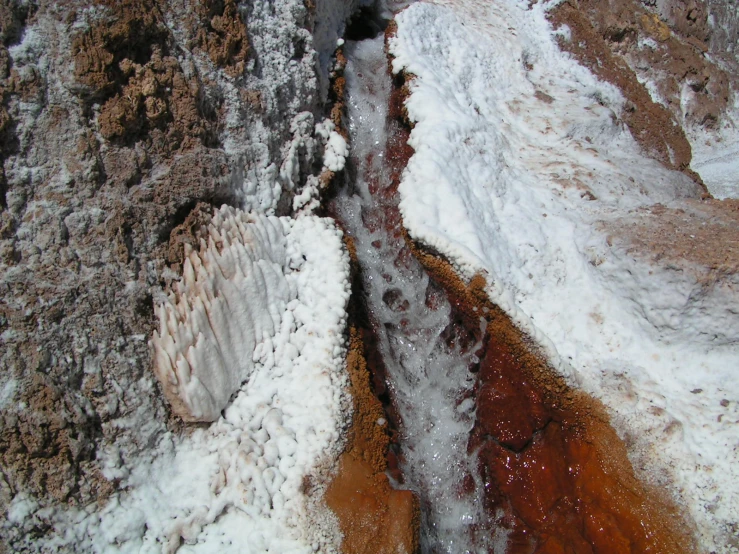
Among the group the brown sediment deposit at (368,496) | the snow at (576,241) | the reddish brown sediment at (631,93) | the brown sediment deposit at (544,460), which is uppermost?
the reddish brown sediment at (631,93)

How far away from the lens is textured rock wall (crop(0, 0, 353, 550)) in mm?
2441

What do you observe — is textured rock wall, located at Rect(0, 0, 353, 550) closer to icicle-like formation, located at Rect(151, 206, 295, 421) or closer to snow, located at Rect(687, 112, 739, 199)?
icicle-like formation, located at Rect(151, 206, 295, 421)

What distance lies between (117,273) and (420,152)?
2.09 meters

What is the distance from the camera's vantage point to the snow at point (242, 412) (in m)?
2.58

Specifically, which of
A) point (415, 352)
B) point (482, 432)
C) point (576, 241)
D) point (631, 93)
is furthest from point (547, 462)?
point (631, 93)

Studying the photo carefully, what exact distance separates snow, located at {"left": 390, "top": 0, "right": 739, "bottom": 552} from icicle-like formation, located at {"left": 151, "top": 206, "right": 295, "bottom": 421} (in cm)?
99

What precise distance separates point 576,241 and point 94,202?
2827mm

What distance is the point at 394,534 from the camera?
2.65 m

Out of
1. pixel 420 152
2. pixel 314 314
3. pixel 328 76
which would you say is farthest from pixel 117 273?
pixel 328 76

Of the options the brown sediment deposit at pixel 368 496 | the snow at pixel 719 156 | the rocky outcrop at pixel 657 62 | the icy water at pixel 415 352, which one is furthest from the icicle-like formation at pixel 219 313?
the snow at pixel 719 156

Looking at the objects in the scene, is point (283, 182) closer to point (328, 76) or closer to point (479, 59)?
point (328, 76)

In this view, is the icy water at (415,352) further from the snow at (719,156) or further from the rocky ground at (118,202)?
the snow at (719,156)

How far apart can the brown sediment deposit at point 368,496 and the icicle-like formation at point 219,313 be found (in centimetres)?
60

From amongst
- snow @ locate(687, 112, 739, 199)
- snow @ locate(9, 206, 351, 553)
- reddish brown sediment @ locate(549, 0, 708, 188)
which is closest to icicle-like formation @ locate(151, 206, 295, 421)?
snow @ locate(9, 206, 351, 553)
